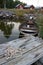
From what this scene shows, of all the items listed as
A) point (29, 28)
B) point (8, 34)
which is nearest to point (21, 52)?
point (29, 28)

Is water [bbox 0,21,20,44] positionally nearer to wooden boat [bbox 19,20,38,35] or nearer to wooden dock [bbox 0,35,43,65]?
wooden boat [bbox 19,20,38,35]

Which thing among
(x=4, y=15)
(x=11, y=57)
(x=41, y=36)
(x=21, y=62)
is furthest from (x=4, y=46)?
(x=4, y=15)

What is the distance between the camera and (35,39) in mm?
8164

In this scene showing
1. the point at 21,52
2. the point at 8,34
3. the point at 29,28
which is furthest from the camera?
the point at 8,34

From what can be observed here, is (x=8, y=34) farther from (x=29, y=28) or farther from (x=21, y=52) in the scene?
(x=21, y=52)

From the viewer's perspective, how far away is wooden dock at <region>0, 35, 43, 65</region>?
5487 mm

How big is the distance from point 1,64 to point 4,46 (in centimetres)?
171

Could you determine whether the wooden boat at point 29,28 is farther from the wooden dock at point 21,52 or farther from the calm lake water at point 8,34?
the wooden dock at point 21,52

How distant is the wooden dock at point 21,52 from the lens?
549cm

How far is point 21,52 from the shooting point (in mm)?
6262

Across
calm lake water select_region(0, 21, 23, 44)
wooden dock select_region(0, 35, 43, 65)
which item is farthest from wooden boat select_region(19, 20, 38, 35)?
wooden dock select_region(0, 35, 43, 65)

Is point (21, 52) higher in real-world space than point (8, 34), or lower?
higher

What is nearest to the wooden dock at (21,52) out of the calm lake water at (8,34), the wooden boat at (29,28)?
the calm lake water at (8,34)

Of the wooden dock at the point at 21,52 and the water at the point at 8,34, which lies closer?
the wooden dock at the point at 21,52
